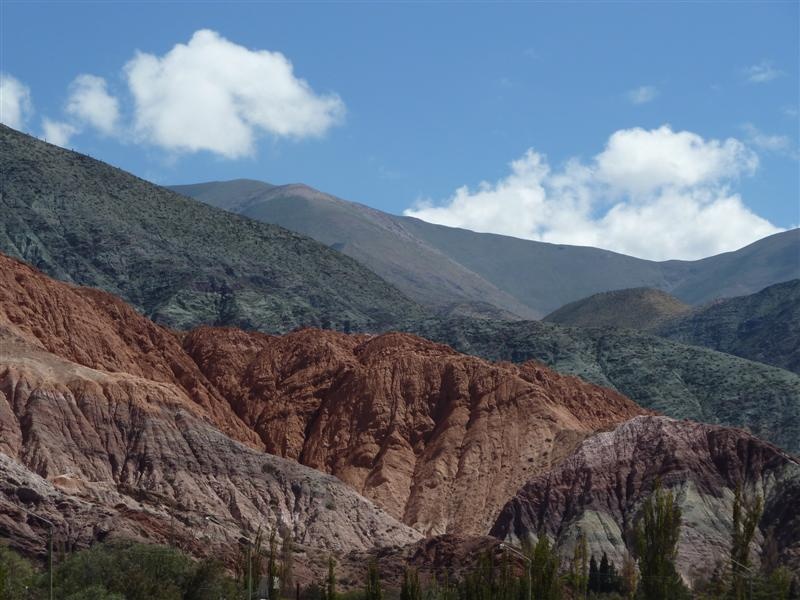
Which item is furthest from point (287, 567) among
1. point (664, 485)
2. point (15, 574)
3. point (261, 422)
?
point (261, 422)

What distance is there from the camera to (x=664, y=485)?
13638cm

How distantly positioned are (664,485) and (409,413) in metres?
33.4

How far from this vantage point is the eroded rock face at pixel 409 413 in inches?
5837

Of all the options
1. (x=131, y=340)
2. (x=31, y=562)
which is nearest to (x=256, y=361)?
(x=131, y=340)

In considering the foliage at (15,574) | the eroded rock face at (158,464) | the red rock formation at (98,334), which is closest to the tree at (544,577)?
the foliage at (15,574)

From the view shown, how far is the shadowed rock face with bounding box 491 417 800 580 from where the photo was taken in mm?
129625

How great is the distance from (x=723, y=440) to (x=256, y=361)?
52878 mm

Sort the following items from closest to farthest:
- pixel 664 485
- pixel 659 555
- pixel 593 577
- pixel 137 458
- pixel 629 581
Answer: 1. pixel 659 555
2. pixel 629 581
3. pixel 593 577
4. pixel 137 458
5. pixel 664 485

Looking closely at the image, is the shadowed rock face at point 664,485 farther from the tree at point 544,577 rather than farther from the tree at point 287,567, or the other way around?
the tree at point 544,577

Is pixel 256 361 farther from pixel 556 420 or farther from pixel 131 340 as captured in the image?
pixel 556 420

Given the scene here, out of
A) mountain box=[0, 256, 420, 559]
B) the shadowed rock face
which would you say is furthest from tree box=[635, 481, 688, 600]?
the shadowed rock face

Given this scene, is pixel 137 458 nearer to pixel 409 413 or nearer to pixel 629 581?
pixel 409 413

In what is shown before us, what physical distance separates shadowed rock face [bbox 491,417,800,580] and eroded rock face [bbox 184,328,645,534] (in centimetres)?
621

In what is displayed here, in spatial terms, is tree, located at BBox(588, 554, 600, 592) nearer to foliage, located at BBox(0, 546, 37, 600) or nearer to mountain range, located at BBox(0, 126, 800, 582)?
mountain range, located at BBox(0, 126, 800, 582)
